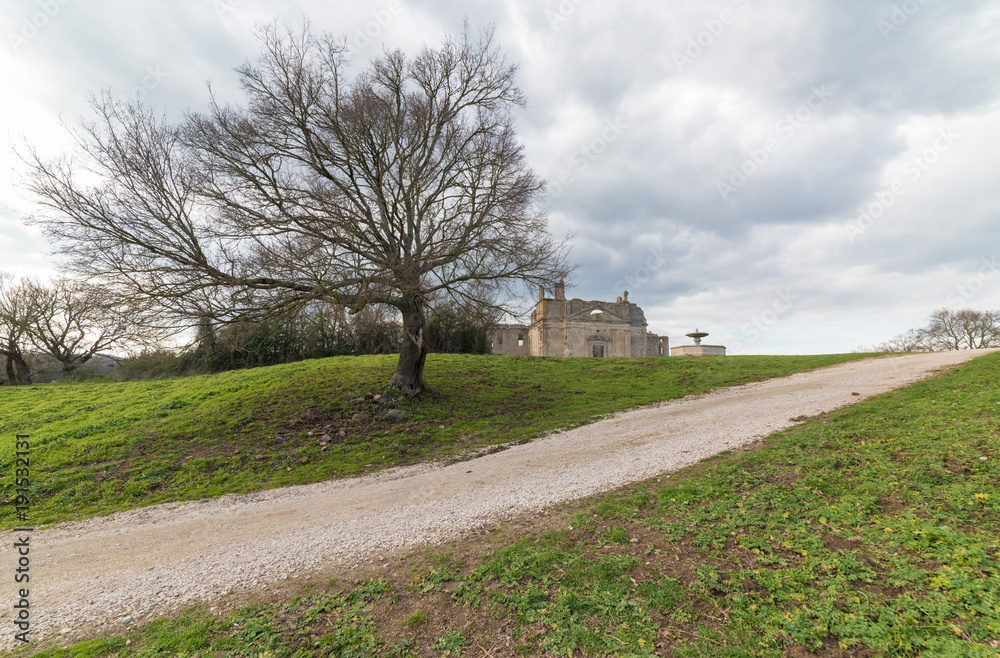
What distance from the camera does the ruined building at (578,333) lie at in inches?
1791

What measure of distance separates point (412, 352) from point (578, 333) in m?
34.0

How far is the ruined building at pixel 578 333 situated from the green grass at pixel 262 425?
24813 mm

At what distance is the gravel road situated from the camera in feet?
14.4

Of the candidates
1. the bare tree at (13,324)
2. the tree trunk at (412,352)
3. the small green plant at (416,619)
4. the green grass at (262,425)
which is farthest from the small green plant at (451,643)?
the bare tree at (13,324)

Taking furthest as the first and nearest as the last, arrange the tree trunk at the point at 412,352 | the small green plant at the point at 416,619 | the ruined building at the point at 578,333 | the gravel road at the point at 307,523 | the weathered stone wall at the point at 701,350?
1. the ruined building at the point at 578,333
2. the weathered stone wall at the point at 701,350
3. the tree trunk at the point at 412,352
4. the gravel road at the point at 307,523
5. the small green plant at the point at 416,619

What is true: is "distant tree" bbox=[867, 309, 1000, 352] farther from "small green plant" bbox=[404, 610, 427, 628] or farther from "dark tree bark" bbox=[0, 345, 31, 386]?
"dark tree bark" bbox=[0, 345, 31, 386]

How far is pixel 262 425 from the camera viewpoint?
11.5 metres

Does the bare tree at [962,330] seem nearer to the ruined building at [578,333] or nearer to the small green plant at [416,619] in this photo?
the ruined building at [578,333]

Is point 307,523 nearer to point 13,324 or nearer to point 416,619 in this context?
point 416,619

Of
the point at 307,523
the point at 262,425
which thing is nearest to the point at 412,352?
the point at 262,425

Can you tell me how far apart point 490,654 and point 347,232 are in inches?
411

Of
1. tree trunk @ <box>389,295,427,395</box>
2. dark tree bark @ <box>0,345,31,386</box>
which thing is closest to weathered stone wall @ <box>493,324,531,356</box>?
tree trunk @ <box>389,295,427,395</box>

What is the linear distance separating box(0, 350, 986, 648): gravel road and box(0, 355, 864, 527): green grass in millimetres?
1118

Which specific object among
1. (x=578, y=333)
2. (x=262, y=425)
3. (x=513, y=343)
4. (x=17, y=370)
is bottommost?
(x=262, y=425)
